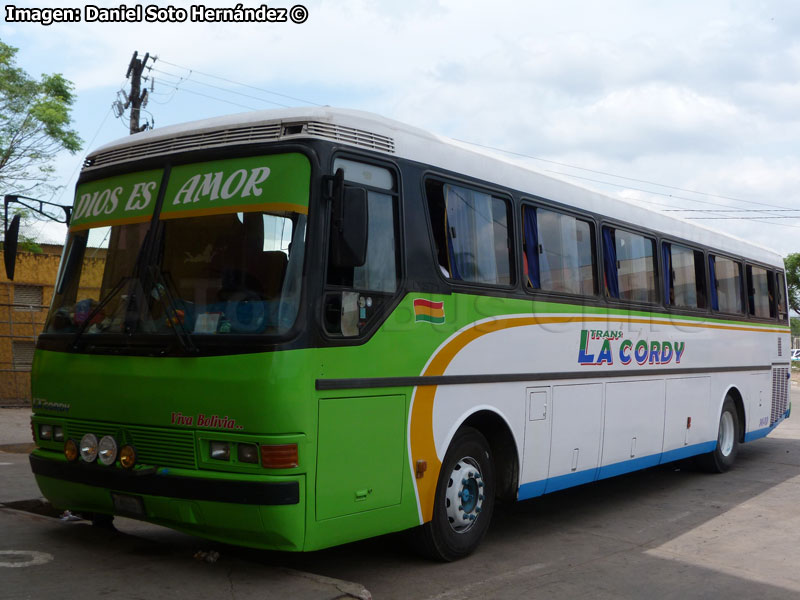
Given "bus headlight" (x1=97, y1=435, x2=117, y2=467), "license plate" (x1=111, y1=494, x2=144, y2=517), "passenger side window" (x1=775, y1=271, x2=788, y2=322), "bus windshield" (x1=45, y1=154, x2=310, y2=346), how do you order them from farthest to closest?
"passenger side window" (x1=775, y1=271, x2=788, y2=322) → "bus headlight" (x1=97, y1=435, x2=117, y2=467) → "license plate" (x1=111, y1=494, x2=144, y2=517) → "bus windshield" (x1=45, y1=154, x2=310, y2=346)

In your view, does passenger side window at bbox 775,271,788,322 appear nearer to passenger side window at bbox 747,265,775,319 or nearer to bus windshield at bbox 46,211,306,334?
passenger side window at bbox 747,265,775,319

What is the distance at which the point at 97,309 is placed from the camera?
600cm

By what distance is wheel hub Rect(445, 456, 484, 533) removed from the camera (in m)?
6.59

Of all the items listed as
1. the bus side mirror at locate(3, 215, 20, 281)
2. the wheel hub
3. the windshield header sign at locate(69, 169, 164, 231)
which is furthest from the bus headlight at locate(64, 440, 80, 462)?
the wheel hub

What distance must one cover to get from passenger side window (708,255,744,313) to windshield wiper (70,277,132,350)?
26.9 ft

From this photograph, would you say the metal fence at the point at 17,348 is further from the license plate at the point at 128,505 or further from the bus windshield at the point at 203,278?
A: the license plate at the point at 128,505

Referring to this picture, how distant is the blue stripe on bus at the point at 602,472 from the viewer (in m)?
7.54

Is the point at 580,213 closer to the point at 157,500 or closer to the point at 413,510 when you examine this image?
the point at 413,510

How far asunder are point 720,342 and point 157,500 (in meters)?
8.42

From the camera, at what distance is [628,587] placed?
6133 mm

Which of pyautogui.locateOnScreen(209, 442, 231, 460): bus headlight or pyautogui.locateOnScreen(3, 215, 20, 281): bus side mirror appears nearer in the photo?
pyautogui.locateOnScreen(209, 442, 231, 460): bus headlight

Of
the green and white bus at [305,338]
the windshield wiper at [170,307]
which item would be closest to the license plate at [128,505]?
the green and white bus at [305,338]

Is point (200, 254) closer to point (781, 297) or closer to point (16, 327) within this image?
point (781, 297)

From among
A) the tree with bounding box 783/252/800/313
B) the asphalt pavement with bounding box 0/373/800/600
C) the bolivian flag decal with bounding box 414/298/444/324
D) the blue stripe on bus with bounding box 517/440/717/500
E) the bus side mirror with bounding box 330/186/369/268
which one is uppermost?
the tree with bounding box 783/252/800/313
